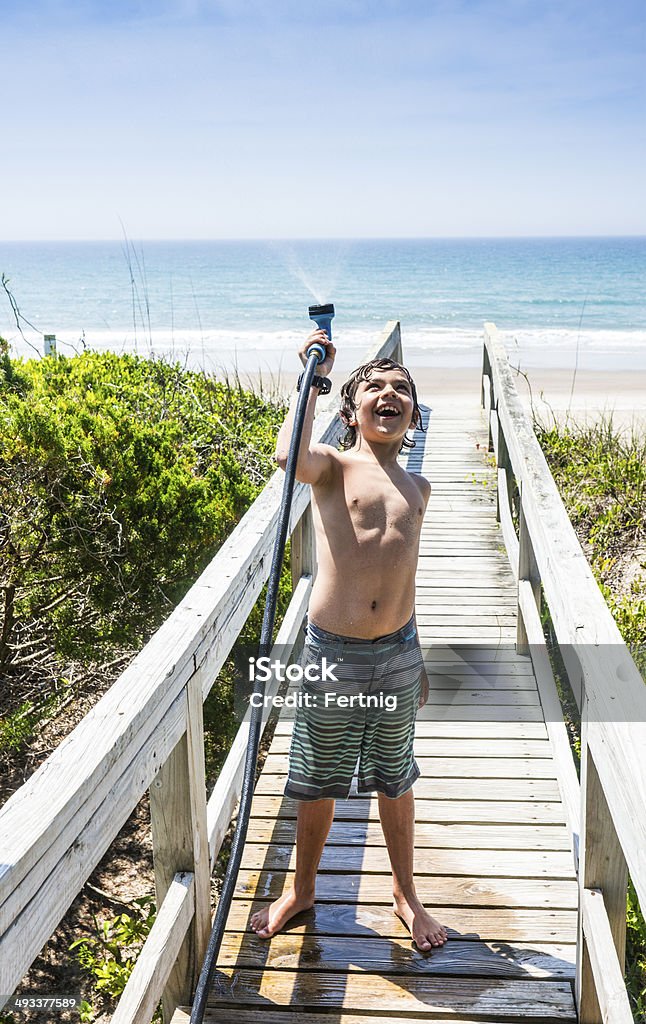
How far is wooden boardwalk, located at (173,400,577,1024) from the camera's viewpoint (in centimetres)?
219

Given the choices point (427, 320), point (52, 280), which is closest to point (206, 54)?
point (427, 320)

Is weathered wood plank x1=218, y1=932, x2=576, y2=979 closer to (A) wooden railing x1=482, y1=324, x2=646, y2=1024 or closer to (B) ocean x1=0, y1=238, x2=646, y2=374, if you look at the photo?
(A) wooden railing x1=482, y1=324, x2=646, y2=1024

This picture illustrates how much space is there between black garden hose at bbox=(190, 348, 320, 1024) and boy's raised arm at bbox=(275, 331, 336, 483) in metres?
0.06

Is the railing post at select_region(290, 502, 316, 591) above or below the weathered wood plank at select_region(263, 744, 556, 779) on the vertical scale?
above

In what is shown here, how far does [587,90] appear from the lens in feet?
244

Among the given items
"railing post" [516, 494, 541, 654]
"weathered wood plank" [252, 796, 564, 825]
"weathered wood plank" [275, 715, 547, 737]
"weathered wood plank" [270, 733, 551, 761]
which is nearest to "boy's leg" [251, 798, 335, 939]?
"weathered wood plank" [252, 796, 564, 825]

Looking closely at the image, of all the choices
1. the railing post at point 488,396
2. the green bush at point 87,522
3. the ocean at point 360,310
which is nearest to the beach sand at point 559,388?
the ocean at point 360,310

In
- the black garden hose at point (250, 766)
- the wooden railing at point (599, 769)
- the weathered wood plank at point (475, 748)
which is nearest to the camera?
the wooden railing at point (599, 769)

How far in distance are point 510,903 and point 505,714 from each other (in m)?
1.21

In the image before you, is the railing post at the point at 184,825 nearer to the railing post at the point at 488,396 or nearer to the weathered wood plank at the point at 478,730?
the weathered wood plank at the point at 478,730

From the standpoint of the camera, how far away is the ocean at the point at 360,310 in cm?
2489

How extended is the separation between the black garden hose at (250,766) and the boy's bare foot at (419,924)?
0.58 meters

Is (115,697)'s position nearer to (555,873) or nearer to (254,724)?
(254,724)

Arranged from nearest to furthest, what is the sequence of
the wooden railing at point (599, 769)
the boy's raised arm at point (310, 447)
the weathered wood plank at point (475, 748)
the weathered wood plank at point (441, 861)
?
the wooden railing at point (599, 769), the boy's raised arm at point (310, 447), the weathered wood plank at point (441, 861), the weathered wood plank at point (475, 748)
